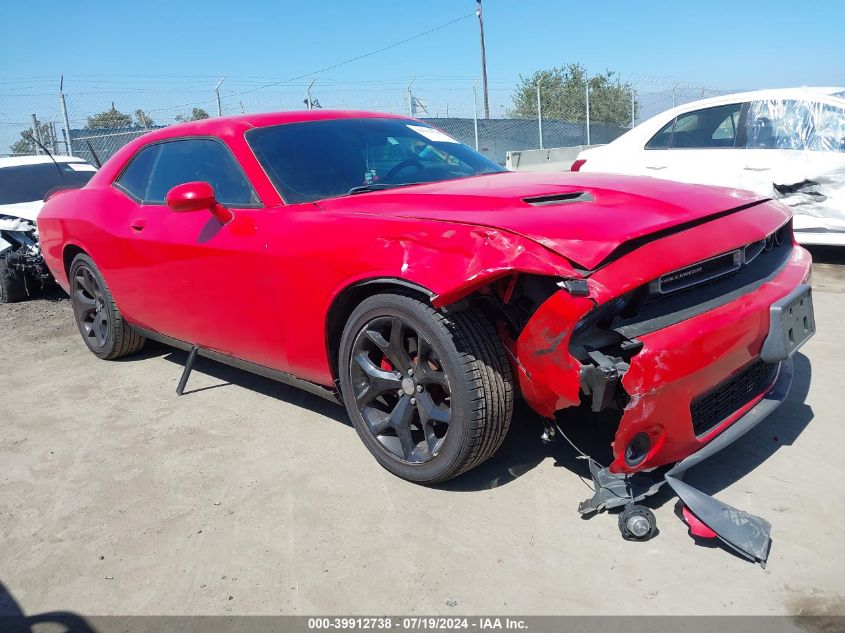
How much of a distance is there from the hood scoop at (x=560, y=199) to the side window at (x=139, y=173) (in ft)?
8.57

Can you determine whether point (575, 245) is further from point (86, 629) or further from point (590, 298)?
point (86, 629)

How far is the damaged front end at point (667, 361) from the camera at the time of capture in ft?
7.41

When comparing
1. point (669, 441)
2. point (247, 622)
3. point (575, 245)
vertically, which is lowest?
point (247, 622)

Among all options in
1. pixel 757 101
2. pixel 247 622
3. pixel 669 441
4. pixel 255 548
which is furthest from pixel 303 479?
pixel 757 101

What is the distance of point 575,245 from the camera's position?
2271 mm

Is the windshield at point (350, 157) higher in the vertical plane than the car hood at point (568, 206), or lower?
higher

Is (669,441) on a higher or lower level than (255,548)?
higher

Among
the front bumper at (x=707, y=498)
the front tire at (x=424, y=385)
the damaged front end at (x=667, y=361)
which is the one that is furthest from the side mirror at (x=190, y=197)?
the front bumper at (x=707, y=498)

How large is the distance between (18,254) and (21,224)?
312mm

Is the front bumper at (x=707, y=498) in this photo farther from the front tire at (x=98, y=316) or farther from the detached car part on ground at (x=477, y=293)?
the front tire at (x=98, y=316)

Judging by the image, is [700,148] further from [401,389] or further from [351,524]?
[351,524]

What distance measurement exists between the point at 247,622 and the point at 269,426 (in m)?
1.51

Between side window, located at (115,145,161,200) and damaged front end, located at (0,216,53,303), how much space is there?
3.46 m

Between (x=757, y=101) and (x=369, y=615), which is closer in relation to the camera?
(x=369, y=615)
